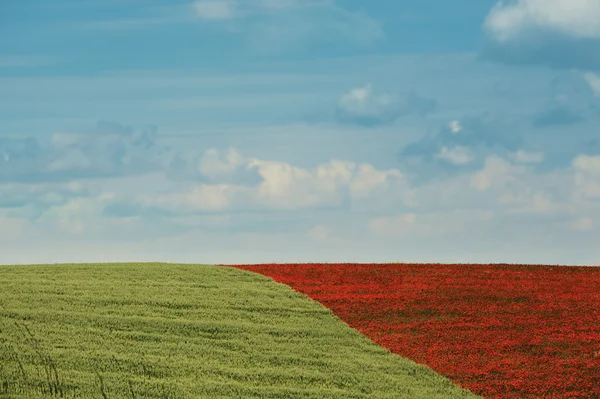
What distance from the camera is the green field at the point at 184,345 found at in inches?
732

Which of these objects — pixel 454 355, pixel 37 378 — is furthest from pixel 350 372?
pixel 37 378

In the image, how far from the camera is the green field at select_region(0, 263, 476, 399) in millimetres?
18594

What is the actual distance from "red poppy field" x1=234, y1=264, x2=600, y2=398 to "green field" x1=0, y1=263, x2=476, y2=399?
115 cm

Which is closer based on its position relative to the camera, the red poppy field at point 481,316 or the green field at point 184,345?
the green field at point 184,345

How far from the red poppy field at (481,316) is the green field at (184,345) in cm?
Answer: 115

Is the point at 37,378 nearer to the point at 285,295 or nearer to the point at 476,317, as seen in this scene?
the point at 285,295

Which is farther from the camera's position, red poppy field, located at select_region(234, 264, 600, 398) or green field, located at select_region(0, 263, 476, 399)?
red poppy field, located at select_region(234, 264, 600, 398)

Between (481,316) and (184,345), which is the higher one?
(481,316)

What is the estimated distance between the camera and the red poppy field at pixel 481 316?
69.3 feet

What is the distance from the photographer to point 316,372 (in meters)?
20.2

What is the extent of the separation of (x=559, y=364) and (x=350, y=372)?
20.8ft

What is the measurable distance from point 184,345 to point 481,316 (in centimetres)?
1068

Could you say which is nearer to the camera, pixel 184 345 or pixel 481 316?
pixel 184 345

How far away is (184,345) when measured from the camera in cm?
2180
